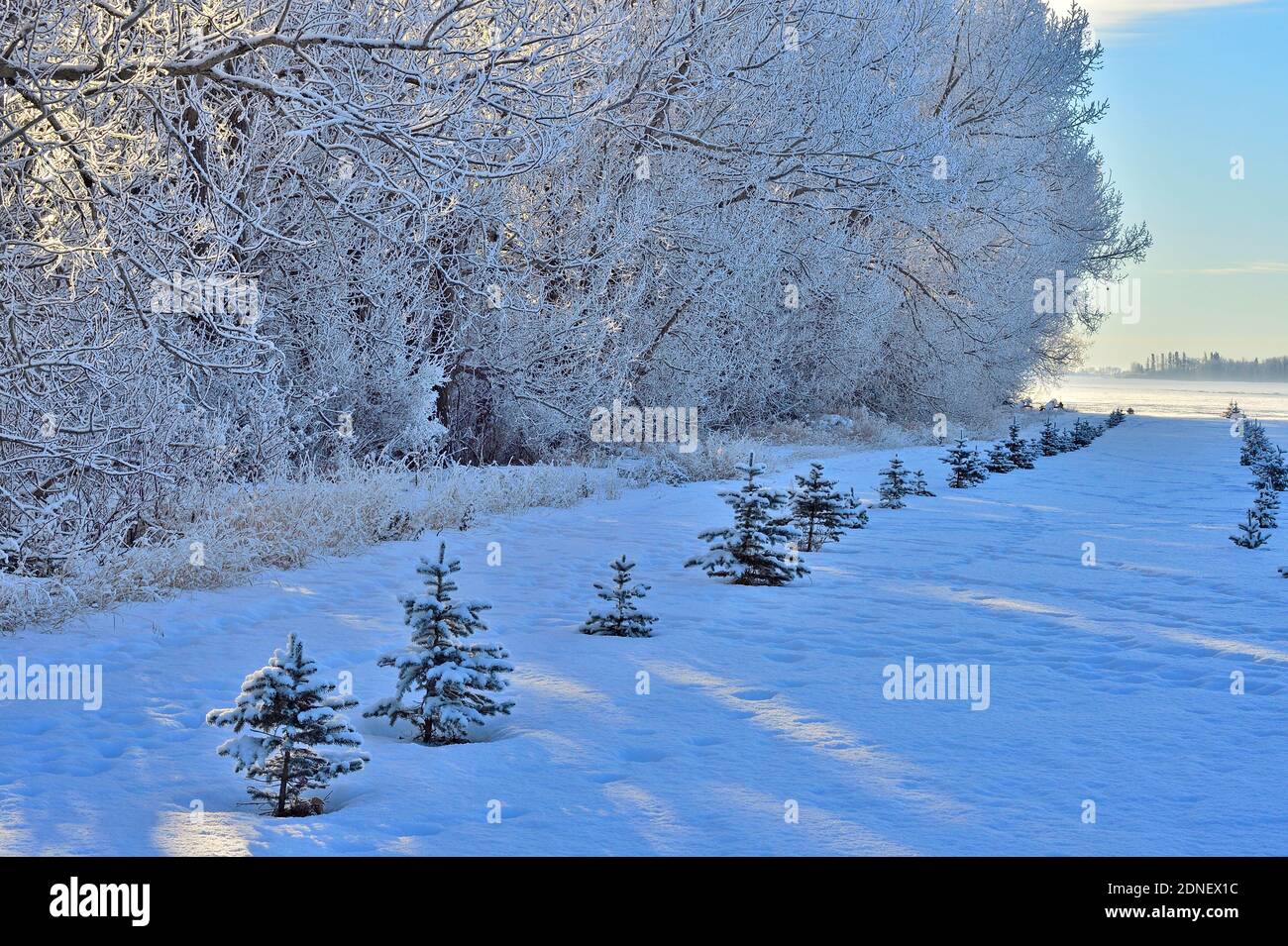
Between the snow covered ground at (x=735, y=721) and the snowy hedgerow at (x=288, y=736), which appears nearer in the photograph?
the snow covered ground at (x=735, y=721)

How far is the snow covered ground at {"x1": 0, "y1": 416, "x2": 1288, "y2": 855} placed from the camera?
391cm

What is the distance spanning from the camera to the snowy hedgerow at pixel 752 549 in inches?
355

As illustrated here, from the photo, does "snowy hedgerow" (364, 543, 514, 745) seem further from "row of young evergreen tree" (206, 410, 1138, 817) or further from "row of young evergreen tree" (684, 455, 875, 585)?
"row of young evergreen tree" (684, 455, 875, 585)

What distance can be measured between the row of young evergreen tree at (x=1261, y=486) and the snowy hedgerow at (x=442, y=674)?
7.10 metres

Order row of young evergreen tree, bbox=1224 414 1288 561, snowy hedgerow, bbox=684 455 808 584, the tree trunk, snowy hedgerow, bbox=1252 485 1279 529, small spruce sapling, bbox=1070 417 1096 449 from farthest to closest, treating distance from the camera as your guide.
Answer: small spruce sapling, bbox=1070 417 1096 449 < snowy hedgerow, bbox=1252 485 1279 529 < row of young evergreen tree, bbox=1224 414 1288 561 < snowy hedgerow, bbox=684 455 808 584 < the tree trunk

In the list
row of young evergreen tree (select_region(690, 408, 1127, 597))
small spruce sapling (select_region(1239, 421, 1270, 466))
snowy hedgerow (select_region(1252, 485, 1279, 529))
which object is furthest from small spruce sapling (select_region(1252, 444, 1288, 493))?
row of young evergreen tree (select_region(690, 408, 1127, 597))

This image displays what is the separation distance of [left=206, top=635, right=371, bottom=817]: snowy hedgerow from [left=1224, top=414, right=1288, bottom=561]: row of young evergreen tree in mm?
8011

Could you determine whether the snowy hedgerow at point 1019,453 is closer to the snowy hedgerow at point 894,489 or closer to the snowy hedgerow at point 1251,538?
the snowy hedgerow at point 894,489

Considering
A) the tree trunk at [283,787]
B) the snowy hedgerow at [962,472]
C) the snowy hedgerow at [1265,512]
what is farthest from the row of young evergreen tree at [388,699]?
the snowy hedgerow at [962,472]

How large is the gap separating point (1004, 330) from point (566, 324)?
16957 millimetres

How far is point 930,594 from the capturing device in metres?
8.53
